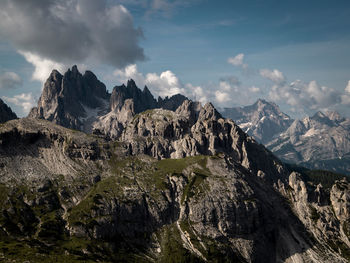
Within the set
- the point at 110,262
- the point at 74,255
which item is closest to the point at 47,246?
the point at 74,255

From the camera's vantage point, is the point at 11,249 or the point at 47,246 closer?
the point at 11,249

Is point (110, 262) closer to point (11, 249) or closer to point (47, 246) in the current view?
point (47, 246)

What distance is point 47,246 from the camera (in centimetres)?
19988

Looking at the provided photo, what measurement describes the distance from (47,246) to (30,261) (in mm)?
26050

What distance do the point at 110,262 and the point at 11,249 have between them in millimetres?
56288

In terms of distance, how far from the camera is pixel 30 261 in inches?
6845

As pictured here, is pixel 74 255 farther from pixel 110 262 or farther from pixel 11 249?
pixel 11 249

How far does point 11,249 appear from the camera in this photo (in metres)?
182

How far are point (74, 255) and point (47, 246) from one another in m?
19.1

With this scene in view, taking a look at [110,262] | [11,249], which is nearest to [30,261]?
[11,249]

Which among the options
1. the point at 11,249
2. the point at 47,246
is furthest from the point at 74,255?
the point at 11,249

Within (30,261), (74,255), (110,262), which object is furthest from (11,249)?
(110,262)

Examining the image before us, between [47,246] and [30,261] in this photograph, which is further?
[47,246]

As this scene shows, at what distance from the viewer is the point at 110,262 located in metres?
198
